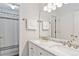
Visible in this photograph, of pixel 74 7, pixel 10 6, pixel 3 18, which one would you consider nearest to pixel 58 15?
pixel 74 7

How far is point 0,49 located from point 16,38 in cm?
36

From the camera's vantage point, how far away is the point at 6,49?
1.92m

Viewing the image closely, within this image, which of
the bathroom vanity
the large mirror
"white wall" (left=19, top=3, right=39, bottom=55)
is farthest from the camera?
"white wall" (left=19, top=3, right=39, bottom=55)

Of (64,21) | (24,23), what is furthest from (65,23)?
(24,23)

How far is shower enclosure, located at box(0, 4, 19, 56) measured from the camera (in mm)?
1800

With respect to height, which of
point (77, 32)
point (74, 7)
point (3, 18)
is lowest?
point (77, 32)

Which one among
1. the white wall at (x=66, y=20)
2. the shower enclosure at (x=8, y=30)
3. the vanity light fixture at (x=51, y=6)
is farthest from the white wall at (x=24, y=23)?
the white wall at (x=66, y=20)

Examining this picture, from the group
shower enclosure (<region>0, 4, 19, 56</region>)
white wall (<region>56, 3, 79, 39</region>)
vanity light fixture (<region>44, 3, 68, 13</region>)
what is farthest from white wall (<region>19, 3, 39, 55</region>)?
white wall (<region>56, 3, 79, 39</region>)

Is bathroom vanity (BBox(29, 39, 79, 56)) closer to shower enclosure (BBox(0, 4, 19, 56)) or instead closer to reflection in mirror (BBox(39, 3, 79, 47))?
reflection in mirror (BBox(39, 3, 79, 47))

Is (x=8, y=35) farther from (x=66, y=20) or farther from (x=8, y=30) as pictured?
(x=66, y=20)

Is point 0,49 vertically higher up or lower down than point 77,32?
lower down

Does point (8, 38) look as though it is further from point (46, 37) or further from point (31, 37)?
point (46, 37)

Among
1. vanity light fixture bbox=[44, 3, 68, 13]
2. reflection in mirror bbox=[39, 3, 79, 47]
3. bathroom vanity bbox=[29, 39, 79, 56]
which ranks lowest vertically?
bathroom vanity bbox=[29, 39, 79, 56]

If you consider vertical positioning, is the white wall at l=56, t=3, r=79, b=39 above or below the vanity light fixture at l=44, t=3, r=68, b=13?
below
